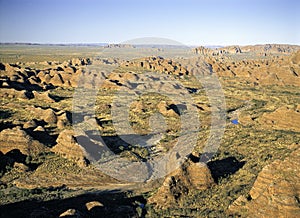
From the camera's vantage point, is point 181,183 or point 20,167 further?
point 20,167

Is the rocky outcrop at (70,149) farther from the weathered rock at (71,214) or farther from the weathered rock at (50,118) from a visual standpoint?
the weathered rock at (50,118)

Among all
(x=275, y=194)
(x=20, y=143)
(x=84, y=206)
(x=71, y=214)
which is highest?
(x=275, y=194)

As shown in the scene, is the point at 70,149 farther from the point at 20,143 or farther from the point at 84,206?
the point at 84,206

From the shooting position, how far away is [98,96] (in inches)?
4006

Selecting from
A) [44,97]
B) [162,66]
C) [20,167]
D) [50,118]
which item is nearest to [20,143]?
[20,167]

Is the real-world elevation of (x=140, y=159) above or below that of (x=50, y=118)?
below

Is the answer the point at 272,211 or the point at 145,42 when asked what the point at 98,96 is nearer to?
the point at 145,42

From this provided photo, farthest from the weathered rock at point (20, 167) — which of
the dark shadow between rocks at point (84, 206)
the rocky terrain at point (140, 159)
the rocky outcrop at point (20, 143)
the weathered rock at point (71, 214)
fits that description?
the weathered rock at point (71, 214)

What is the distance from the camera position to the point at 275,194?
97.4 feet

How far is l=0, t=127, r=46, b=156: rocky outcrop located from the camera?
46906mm

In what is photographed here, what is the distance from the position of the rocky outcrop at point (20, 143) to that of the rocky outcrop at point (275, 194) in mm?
28380

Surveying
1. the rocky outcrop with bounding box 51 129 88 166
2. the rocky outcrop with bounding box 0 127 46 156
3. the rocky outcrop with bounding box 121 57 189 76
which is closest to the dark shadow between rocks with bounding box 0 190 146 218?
the rocky outcrop with bounding box 51 129 88 166

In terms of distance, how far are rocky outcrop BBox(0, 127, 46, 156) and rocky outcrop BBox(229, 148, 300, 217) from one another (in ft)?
93.1

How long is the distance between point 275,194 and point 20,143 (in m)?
33.7
